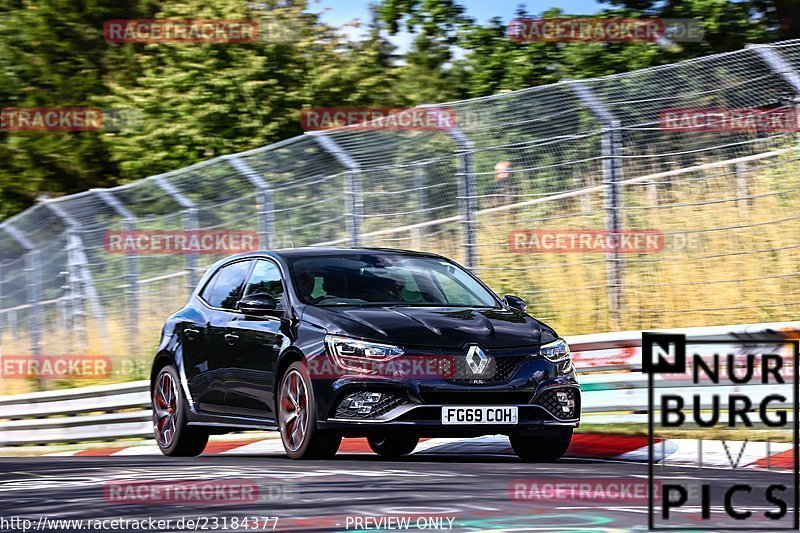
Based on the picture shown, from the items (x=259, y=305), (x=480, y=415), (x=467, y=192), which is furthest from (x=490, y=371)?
(x=467, y=192)

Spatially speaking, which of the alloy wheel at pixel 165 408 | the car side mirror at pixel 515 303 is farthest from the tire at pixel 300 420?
the alloy wheel at pixel 165 408

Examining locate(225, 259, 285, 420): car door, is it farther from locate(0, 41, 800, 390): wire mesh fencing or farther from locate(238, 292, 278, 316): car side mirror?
locate(0, 41, 800, 390): wire mesh fencing

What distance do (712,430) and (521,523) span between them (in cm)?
480

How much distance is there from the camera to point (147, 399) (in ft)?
49.7

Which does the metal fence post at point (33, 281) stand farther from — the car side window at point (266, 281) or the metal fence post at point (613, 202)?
the car side window at point (266, 281)

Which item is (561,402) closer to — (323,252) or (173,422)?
(323,252)

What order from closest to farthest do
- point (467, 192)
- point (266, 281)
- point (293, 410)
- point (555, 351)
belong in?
point (293, 410) < point (555, 351) < point (266, 281) < point (467, 192)

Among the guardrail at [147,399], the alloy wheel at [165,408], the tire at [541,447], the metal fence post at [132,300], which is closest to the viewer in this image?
the tire at [541,447]

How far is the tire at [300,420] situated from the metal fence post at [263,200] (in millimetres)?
6692

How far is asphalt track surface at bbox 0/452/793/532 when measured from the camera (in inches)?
271

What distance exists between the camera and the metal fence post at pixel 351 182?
15.8m

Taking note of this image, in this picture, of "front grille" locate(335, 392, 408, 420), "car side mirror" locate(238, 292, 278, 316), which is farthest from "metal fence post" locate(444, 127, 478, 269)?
"front grille" locate(335, 392, 408, 420)

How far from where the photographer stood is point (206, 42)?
105 feet

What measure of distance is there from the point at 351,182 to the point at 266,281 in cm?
494
